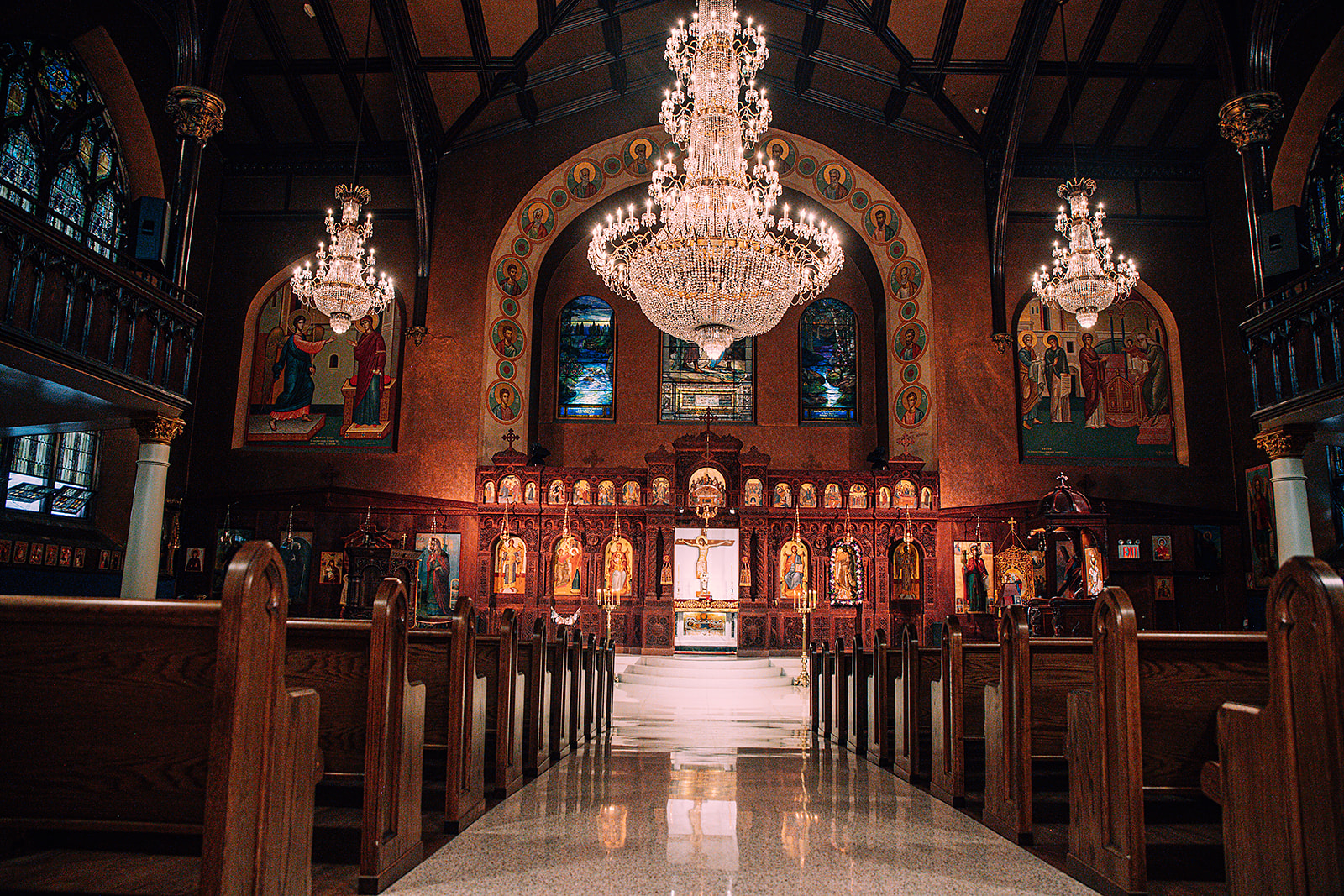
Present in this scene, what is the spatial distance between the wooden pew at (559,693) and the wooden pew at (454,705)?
2130mm

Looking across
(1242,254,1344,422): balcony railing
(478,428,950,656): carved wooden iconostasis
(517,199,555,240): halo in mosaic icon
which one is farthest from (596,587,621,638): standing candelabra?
(1242,254,1344,422): balcony railing

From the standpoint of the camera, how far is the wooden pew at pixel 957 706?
5.43 meters

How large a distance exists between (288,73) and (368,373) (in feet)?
16.9

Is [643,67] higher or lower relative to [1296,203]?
higher

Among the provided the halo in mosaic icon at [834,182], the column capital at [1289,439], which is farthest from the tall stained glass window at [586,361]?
the column capital at [1289,439]

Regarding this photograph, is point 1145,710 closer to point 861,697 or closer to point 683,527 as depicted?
point 861,697

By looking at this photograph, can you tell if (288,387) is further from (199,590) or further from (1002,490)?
(1002,490)

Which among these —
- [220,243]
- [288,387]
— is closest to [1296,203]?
[288,387]

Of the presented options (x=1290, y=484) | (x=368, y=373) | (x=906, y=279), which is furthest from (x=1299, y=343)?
(x=368, y=373)

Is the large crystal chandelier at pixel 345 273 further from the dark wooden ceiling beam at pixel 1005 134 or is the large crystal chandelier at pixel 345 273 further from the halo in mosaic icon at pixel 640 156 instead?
the dark wooden ceiling beam at pixel 1005 134

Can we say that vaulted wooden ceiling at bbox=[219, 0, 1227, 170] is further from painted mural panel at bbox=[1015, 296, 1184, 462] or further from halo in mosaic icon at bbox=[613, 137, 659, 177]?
painted mural panel at bbox=[1015, 296, 1184, 462]

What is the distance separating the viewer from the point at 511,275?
16.5m

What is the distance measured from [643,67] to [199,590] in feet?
40.3

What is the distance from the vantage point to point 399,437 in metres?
15.6
